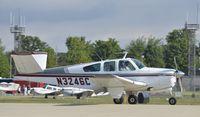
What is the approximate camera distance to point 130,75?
29844 millimetres

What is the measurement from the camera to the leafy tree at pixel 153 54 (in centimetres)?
10644

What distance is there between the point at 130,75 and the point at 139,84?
71 centimetres

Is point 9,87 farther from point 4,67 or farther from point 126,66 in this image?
point 126,66

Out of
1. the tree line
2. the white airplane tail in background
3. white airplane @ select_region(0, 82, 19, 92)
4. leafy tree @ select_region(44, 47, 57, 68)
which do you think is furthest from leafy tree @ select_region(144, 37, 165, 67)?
the white airplane tail in background

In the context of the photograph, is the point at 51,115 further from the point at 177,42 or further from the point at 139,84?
the point at 177,42

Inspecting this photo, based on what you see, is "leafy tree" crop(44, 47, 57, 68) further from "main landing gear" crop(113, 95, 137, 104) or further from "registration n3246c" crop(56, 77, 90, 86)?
"main landing gear" crop(113, 95, 137, 104)

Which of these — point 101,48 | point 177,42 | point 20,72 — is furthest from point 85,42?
point 20,72

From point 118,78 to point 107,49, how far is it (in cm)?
7632

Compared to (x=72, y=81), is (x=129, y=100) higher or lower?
lower

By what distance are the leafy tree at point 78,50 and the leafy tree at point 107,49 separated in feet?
6.51

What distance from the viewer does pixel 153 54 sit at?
10819cm

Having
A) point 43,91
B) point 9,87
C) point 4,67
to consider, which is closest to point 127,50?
point 4,67

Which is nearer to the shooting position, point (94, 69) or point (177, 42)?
point (94, 69)

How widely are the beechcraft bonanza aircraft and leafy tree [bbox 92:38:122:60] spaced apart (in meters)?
72.1
